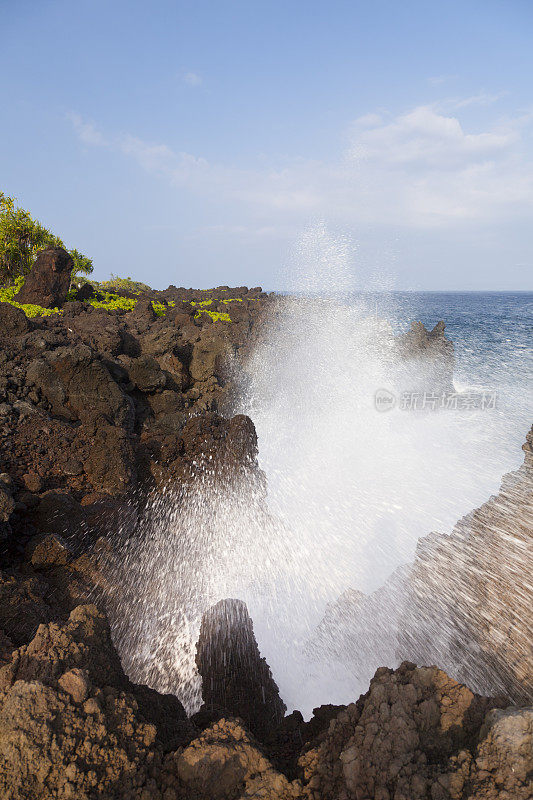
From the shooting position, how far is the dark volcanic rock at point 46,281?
59.8 feet

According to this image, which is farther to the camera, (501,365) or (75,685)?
(501,365)

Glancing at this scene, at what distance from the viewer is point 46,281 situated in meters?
18.3

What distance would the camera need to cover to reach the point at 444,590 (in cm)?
544

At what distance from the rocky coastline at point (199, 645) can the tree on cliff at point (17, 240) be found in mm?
20448

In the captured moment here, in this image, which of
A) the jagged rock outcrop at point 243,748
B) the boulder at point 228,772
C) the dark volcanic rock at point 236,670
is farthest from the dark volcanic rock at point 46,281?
the boulder at point 228,772

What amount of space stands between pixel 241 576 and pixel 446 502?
5.46m

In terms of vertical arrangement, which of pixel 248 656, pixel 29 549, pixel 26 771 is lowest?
pixel 248 656

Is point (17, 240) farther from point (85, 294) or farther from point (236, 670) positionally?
point (236, 670)

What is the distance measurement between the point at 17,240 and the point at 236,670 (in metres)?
29.8

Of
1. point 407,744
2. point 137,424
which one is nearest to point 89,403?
point 137,424

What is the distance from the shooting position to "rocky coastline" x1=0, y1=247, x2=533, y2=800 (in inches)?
84.5

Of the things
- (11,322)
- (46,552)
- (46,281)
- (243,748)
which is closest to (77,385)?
(11,322)

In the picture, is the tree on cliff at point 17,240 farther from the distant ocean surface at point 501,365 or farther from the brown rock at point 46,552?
the brown rock at point 46,552

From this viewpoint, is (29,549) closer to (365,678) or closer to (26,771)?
(26,771)
